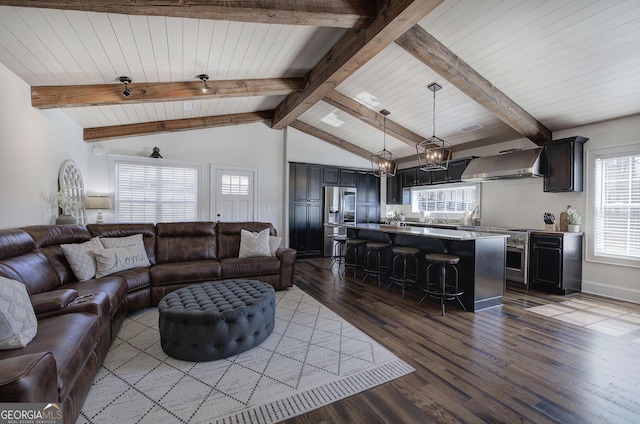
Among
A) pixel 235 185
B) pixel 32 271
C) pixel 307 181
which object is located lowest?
pixel 32 271

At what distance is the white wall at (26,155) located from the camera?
284 centimetres

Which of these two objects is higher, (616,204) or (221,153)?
(221,153)

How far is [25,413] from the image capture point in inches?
45.6

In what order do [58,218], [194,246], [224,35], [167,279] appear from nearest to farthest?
[224,35] → [167,279] → [58,218] → [194,246]

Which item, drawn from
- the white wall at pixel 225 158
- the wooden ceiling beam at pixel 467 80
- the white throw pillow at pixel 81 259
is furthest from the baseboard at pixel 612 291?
the white throw pillow at pixel 81 259

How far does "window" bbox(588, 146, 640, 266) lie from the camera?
4121 mm

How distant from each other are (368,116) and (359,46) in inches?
107

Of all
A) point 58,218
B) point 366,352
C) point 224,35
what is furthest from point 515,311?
point 58,218

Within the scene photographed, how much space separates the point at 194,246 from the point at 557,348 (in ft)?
14.6

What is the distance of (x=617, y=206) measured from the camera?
4293mm

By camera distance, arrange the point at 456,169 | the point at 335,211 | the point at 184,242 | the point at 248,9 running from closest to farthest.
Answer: the point at 248,9 → the point at 184,242 → the point at 456,169 → the point at 335,211

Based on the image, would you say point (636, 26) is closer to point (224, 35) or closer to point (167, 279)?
point (224, 35)

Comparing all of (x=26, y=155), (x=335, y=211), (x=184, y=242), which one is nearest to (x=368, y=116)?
(x=335, y=211)

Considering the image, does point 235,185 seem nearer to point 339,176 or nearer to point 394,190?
point 339,176
